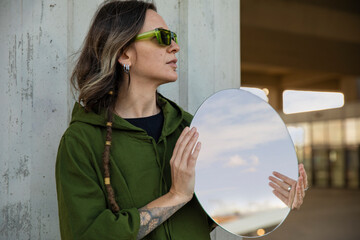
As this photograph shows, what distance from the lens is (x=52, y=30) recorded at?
2322mm

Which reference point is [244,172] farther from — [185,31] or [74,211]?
[185,31]

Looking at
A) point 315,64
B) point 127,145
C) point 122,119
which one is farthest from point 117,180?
point 315,64

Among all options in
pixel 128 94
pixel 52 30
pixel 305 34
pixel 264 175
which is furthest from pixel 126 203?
pixel 305 34

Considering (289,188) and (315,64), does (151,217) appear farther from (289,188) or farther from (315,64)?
(315,64)

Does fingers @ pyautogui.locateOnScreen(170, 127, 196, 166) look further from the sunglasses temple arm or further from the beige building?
the beige building

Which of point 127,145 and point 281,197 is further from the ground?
point 127,145

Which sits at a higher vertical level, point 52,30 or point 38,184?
point 52,30

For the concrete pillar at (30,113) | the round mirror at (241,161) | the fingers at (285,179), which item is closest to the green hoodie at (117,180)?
the round mirror at (241,161)

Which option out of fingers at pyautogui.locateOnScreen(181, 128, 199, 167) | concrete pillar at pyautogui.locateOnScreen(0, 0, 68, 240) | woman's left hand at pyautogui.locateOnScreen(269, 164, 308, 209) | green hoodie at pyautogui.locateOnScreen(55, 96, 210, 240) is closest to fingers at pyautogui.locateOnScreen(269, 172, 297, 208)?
woman's left hand at pyautogui.locateOnScreen(269, 164, 308, 209)

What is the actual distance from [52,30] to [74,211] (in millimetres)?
1309

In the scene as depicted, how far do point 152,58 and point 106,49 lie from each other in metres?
0.20

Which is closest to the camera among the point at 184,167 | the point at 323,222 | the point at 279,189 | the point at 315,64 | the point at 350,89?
the point at 184,167

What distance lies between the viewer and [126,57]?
5.65 feet

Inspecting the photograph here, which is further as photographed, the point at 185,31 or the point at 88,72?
the point at 185,31
